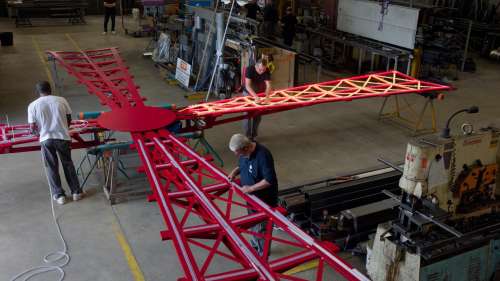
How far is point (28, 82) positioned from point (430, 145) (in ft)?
41.3

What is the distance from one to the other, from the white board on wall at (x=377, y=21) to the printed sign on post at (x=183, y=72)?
21.9 ft

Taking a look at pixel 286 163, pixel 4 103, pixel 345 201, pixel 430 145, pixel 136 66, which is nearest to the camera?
pixel 430 145

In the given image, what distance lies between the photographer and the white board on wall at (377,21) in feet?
47.7

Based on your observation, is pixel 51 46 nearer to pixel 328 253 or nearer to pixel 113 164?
pixel 113 164

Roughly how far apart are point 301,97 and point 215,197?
4.24m

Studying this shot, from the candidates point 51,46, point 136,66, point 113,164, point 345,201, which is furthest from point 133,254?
point 51,46

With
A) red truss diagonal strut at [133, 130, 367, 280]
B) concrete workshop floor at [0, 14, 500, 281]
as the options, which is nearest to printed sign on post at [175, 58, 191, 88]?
concrete workshop floor at [0, 14, 500, 281]

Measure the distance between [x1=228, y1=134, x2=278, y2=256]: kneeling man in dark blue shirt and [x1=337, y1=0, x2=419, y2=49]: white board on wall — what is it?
1058 centimetres

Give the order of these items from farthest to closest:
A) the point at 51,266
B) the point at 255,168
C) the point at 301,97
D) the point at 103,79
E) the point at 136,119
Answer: the point at 103,79
the point at 301,97
the point at 136,119
the point at 51,266
the point at 255,168

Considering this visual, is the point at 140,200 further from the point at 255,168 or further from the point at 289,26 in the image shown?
the point at 289,26

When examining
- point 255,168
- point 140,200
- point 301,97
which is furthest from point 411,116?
point 255,168

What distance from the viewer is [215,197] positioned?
16.8 feet

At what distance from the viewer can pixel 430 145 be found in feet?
15.3

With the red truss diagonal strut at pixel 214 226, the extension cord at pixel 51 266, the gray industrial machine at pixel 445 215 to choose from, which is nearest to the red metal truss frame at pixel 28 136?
the red truss diagonal strut at pixel 214 226
